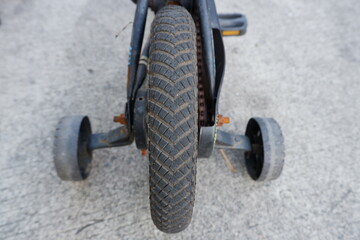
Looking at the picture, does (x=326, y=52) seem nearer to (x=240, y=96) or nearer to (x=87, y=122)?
(x=240, y=96)

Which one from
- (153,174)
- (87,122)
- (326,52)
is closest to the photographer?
(153,174)

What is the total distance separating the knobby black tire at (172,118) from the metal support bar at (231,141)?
539 millimetres

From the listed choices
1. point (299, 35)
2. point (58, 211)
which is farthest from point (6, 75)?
point (299, 35)

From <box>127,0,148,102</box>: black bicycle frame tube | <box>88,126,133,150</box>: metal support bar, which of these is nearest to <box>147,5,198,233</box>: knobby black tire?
<box>127,0,148,102</box>: black bicycle frame tube

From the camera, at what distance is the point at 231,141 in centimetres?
171

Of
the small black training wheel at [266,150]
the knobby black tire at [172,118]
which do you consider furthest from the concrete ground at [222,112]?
the knobby black tire at [172,118]

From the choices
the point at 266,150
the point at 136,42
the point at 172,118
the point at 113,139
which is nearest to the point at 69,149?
the point at 113,139

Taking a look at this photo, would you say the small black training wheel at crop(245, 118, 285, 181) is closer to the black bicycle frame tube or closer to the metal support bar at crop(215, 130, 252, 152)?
the metal support bar at crop(215, 130, 252, 152)

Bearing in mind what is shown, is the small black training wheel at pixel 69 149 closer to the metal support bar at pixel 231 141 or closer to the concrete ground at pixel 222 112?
the concrete ground at pixel 222 112

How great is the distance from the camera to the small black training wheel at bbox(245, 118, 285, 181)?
165 centimetres

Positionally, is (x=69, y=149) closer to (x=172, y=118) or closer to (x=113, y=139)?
(x=113, y=139)

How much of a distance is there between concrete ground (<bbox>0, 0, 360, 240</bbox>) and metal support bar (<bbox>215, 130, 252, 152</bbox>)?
233 millimetres

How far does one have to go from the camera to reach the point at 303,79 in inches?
95.3

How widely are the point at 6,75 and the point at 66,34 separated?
638 mm
